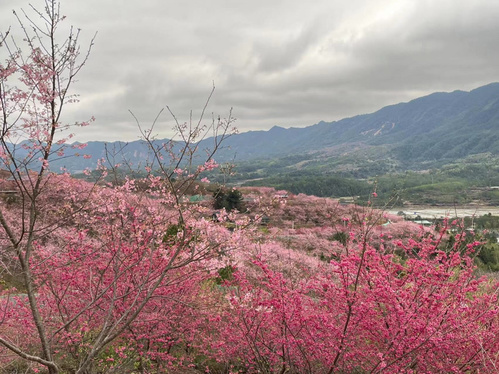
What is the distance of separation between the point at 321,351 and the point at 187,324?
131 inches

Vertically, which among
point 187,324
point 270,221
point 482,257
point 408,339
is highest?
point 408,339

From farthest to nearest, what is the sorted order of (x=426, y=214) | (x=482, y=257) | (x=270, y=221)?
(x=426, y=214) → (x=270, y=221) → (x=482, y=257)

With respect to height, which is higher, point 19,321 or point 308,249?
point 19,321

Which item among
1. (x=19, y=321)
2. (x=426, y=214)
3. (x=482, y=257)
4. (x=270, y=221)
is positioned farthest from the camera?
(x=426, y=214)

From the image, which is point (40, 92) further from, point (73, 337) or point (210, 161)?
point (73, 337)

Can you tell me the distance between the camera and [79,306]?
7.19 m

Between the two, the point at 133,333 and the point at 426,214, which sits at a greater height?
the point at 133,333

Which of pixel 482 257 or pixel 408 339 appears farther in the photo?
pixel 482 257

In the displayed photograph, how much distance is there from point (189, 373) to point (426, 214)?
82571 millimetres

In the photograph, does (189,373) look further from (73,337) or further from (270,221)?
(270,221)

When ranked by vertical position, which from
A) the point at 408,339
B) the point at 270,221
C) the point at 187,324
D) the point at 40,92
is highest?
the point at 40,92

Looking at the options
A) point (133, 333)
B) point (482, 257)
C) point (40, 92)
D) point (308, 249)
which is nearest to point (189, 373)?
point (133, 333)

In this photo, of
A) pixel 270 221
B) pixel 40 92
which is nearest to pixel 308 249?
pixel 270 221

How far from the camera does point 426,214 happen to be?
258ft
